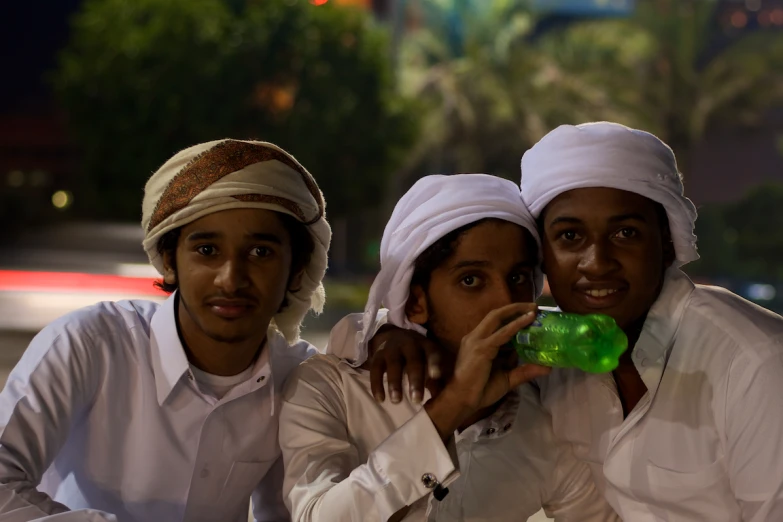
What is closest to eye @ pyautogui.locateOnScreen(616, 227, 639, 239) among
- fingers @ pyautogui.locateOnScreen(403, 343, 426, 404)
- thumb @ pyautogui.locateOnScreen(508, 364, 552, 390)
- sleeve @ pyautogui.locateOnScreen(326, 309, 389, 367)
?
thumb @ pyautogui.locateOnScreen(508, 364, 552, 390)

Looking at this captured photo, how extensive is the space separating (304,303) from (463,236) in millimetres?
805

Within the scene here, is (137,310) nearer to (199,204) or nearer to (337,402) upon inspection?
(199,204)

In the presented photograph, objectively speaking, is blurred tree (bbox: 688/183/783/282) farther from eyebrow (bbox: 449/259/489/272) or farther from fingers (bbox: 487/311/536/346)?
fingers (bbox: 487/311/536/346)

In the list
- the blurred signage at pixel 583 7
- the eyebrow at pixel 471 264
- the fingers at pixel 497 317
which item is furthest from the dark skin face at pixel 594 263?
the blurred signage at pixel 583 7

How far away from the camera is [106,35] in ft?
80.0

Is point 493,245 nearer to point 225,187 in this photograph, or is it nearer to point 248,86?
point 225,187

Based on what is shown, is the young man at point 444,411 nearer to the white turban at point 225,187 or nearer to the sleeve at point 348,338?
the sleeve at point 348,338

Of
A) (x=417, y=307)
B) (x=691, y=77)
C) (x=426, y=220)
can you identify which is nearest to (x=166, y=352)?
(x=417, y=307)

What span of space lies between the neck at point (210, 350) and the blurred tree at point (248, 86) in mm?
19887

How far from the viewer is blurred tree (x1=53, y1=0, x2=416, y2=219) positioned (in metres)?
22.9

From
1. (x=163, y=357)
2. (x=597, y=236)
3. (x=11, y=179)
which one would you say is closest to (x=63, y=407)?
(x=163, y=357)

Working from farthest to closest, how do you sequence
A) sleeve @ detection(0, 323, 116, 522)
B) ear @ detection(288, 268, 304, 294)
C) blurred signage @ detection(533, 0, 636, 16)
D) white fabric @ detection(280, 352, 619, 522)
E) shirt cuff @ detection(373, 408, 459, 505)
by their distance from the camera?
blurred signage @ detection(533, 0, 636, 16)
ear @ detection(288, 268, 304, 294)
white fabric @ detection(280, 352, 619, 522)
sleeve @ detection(0, 323, 116, 522)
shirt cuff @ detection(373, 408, 459, 505)

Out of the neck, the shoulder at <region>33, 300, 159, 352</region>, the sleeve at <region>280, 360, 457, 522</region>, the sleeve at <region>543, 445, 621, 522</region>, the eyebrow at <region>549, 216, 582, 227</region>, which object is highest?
the eyebrow at <region>549, 216, 582, 227</region>

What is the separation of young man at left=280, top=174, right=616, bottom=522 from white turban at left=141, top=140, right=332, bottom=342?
300 millimetres
